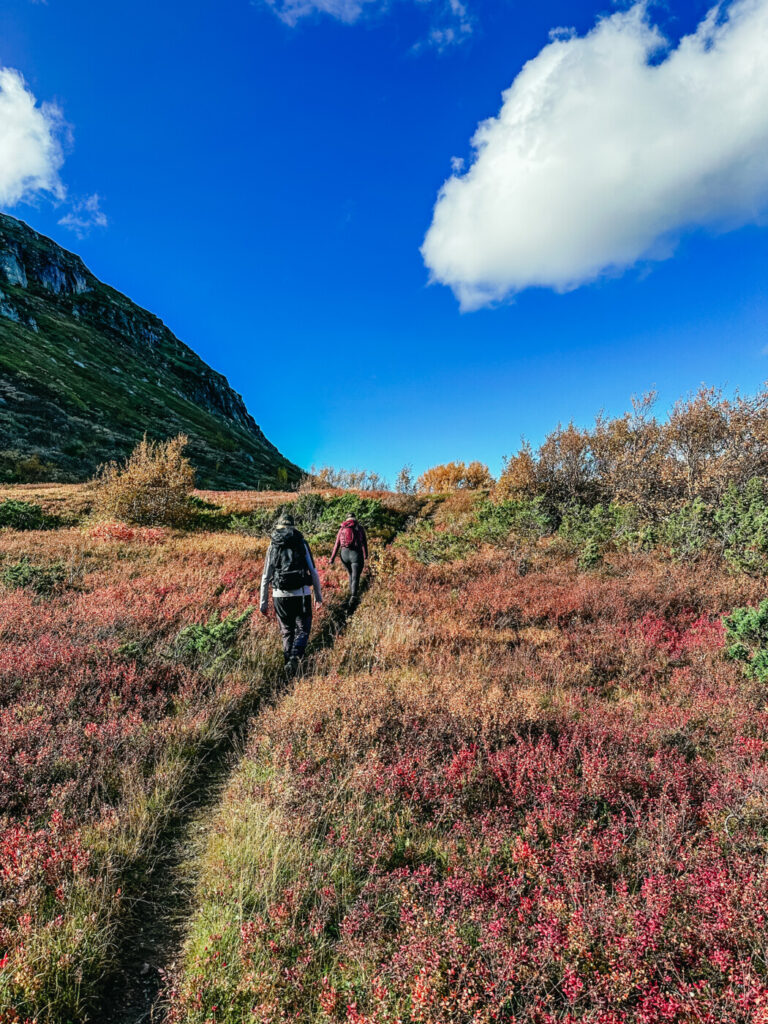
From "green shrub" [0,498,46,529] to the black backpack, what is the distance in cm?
1370

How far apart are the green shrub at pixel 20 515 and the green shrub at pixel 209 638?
41.6 feet

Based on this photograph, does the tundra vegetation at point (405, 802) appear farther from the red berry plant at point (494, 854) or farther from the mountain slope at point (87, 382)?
the mountain slope at point (87, 382)

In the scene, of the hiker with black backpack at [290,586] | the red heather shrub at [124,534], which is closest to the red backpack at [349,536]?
the hiker with black backpack at [290,586]

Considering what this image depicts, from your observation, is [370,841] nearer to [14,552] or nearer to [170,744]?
[170,744]

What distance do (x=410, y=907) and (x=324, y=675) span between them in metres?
3.90

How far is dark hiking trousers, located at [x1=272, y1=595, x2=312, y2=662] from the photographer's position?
280 inches

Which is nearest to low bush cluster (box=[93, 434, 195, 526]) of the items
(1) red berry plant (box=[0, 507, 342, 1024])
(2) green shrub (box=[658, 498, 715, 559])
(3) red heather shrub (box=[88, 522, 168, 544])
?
(3) red heather shrub (box=[88, 522, 168, 544])

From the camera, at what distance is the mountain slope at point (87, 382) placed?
35.8 metres

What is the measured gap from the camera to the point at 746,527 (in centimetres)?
1079

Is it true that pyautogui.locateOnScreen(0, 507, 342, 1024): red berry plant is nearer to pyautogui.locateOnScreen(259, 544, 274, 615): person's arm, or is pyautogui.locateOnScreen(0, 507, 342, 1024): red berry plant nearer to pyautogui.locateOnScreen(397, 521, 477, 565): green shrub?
pyautogui.locateOnScreen(259, 544, 274, 615): person's arm

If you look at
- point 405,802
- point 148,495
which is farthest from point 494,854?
point 148,495

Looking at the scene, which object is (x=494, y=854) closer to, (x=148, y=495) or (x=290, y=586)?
(x=290, y=586)

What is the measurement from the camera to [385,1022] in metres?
2.15

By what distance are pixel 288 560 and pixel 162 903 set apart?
460 centimetres
